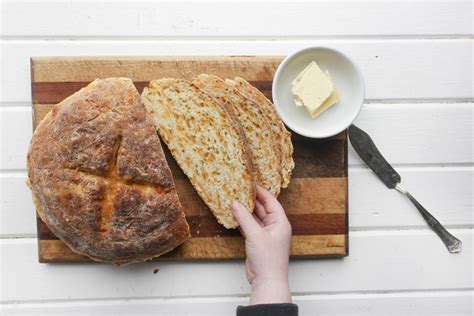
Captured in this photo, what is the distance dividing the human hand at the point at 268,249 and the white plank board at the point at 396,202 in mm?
410

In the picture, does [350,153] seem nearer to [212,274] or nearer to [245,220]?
[245,220]

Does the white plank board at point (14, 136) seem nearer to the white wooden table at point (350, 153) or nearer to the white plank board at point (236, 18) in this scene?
the white wooden table at point (350, 153)

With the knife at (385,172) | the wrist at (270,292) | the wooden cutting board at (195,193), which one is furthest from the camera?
the knife at (385,172)

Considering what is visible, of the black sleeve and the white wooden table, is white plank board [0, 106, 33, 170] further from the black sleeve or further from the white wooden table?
the black sleeve

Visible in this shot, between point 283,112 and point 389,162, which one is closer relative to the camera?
point 283,112

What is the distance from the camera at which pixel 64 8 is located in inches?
85.3

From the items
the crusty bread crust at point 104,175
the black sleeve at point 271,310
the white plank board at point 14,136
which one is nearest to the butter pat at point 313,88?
the crusty bread crust at point 104,175

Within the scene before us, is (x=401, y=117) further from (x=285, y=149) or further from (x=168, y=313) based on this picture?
(x=168, y=313)

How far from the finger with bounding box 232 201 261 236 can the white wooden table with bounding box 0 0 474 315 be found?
0.93ft

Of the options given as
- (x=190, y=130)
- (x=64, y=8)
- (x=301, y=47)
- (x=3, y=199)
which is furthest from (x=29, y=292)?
(x=301, y=47)

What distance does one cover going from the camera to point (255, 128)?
203cm

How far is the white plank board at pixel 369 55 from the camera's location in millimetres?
2160

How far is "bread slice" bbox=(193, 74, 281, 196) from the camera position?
6.63 feet

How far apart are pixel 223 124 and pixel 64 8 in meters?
0.91
